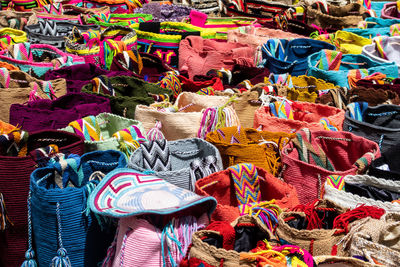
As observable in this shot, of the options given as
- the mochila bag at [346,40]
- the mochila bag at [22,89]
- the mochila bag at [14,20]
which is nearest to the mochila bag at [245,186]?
the mochila bag at [22,89]

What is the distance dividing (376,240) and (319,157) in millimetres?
710

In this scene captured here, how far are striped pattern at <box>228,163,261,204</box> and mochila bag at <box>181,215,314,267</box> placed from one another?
0.38 metres

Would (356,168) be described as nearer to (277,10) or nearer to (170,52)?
(170,52)

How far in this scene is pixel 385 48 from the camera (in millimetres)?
3473

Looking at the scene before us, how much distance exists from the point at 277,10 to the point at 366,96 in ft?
7.45

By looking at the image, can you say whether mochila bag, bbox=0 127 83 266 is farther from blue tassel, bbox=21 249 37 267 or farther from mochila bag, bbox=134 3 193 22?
mochila bag, bbox=134 3 193 22

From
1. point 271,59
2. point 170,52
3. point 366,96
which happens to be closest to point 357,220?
point 366,96

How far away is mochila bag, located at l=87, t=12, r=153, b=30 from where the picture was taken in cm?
397

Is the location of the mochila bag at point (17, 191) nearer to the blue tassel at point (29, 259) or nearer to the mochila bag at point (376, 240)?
the blue tassel at point (29, 259)

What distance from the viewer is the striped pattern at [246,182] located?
1812 mm

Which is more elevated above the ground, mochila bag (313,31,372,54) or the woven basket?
mochila bag (313,31,372,54)

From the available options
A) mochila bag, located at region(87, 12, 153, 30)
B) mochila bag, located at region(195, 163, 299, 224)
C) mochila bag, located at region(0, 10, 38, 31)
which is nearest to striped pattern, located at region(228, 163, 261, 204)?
mochila bag, located at region(195, 163, 299, 224)

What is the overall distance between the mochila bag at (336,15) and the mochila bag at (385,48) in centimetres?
88

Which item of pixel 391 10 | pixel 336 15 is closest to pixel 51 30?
pixel 336 15
